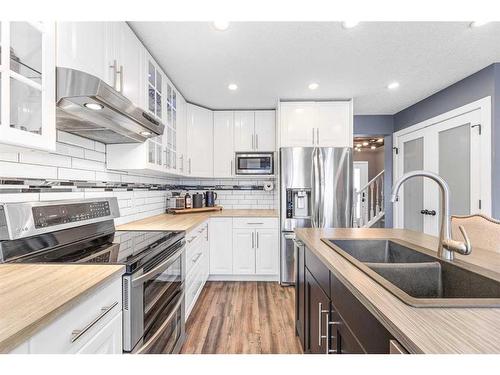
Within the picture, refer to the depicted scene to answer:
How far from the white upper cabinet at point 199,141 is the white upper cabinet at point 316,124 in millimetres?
1051

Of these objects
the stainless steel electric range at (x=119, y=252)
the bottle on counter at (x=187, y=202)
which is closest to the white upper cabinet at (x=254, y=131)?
the bottle on counter at (x=187, y=202)

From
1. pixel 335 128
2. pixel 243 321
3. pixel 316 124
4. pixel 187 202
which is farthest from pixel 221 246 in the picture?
pixel 335 128

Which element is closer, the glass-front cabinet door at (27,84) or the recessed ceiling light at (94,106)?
the glass-front cabinet door at (27,84)

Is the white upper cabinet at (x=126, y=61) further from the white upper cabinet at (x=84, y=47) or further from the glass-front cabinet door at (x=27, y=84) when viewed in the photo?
the glass-front cabinet door at (x=27, y=84)

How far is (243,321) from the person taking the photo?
2.25 m

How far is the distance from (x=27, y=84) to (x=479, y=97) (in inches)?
139

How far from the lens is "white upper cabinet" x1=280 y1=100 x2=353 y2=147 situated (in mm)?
3193

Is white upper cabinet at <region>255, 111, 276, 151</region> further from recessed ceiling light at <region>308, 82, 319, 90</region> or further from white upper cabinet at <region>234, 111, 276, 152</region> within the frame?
recessed ceiling light at <region>308, 82, 319, 90</region>

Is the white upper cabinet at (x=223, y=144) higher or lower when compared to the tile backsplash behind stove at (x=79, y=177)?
higher

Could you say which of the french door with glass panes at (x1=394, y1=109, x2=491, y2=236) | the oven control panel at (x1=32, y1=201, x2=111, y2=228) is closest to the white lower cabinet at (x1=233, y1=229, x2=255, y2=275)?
the oven control panel at (x1=32, y1=201, x2=111, y2=228)

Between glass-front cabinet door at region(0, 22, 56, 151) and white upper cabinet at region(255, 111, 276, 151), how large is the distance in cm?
267

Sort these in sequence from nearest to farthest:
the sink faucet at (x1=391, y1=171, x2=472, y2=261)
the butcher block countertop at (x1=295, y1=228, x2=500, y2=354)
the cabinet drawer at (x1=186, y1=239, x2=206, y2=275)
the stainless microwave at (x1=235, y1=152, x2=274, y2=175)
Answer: the butcher block countertop at (x1=295, y1=228, x2=500, y2=354) → the sink faucet at (x1=391, y1=171, x2=472, y2=261) → the cabinet drawer at (x1=186, y1=239, x2=206, y2=275) → the stainless microwave at (x1=235, y1=152, x2=274, y2=175)

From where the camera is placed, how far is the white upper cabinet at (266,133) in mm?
3559

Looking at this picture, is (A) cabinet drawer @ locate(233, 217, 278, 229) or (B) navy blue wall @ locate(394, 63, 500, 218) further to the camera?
(A) cabinet drawer @ locate(233, 217, 278, 229)
